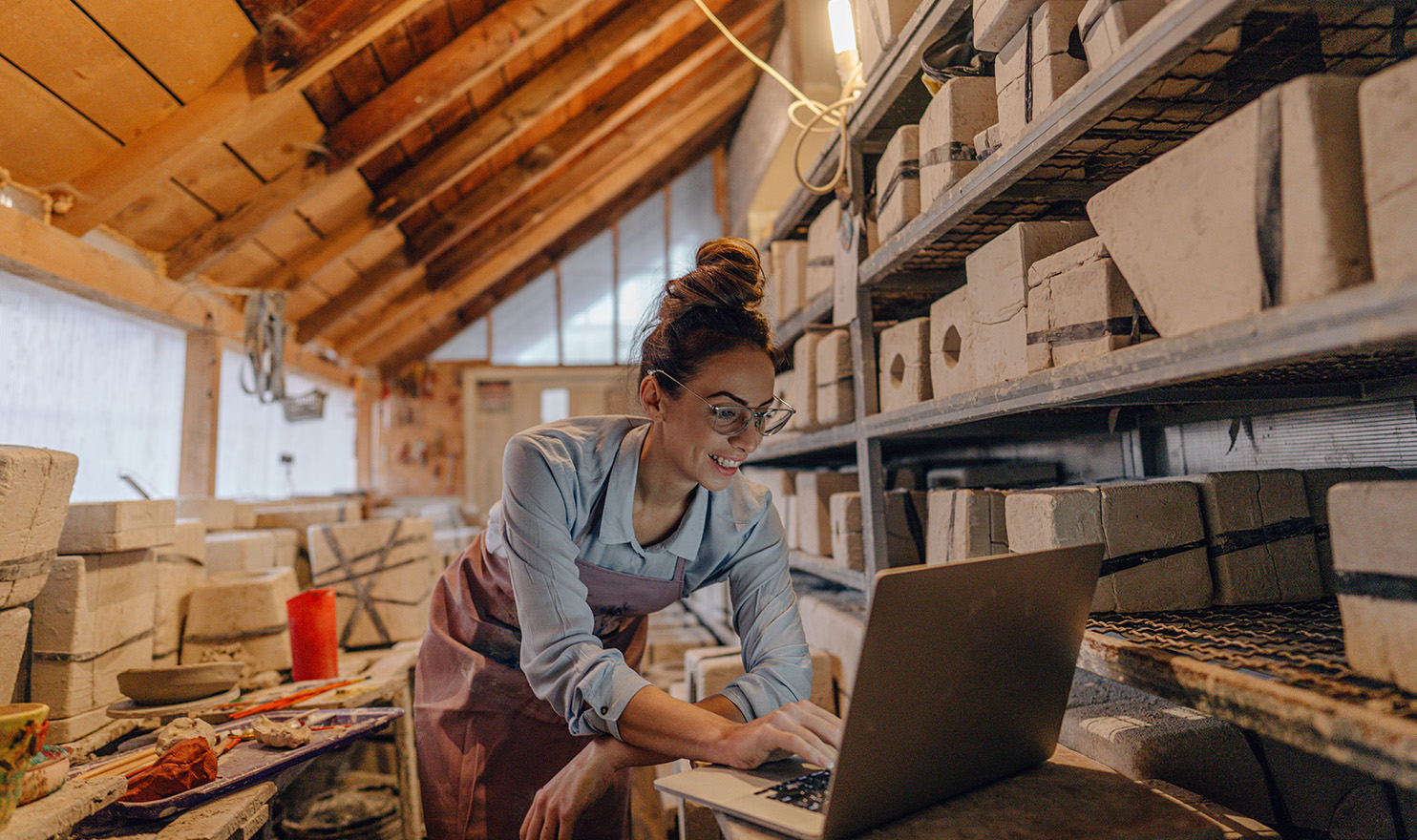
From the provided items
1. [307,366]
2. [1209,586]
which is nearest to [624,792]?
[1209,586]

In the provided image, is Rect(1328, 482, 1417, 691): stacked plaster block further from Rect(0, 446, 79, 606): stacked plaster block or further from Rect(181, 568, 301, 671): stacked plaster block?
Rect(181, 568, 301, 671): stacked plaster block

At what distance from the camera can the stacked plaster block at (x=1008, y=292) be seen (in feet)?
3.68

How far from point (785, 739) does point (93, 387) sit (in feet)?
9.96

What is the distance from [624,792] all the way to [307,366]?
4356 millimetres

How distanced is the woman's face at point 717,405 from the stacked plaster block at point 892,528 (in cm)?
64

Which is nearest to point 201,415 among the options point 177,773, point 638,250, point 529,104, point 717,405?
point 529,104

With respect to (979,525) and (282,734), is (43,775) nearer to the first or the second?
(282,734)

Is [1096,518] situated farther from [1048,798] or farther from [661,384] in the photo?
[661,384]

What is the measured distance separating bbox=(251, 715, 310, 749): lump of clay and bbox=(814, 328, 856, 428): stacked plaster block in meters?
1.32

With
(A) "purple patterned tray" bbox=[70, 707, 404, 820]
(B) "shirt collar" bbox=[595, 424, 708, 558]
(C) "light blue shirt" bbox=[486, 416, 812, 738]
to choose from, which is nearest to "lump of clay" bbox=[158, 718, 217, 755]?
(A) "purple patterned tray" bbox=[70, 707, 404, 820]

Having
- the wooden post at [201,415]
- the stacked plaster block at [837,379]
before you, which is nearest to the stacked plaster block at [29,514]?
the stacked plaster block at [837,379]

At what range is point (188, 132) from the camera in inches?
93.7

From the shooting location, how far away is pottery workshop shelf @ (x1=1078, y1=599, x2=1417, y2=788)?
593mm

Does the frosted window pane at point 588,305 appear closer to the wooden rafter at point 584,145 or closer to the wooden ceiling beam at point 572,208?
the wooden ceiling beam at point 572,208
